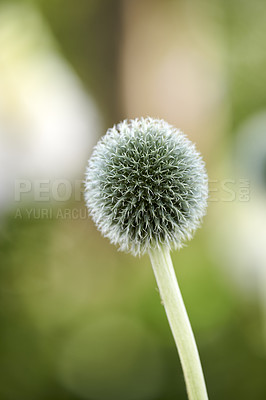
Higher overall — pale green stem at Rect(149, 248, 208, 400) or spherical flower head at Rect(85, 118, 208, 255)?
spherical flower head at Rect(85, 118, 208, 255)

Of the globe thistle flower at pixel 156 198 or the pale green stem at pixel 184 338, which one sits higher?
the globe thistle flower at pixel 156 198

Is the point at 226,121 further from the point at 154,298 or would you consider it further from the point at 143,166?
the point at 143,166

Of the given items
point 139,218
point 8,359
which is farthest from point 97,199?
point 8,359

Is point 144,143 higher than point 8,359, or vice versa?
point 144,143

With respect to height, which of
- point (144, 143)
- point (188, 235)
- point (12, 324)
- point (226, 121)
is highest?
point (226, 121)

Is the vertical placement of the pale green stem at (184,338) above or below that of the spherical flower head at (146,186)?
below

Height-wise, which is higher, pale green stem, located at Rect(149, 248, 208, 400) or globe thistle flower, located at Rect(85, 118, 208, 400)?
globe thistle flower, located at Rect(85, 118, 208, 400)
